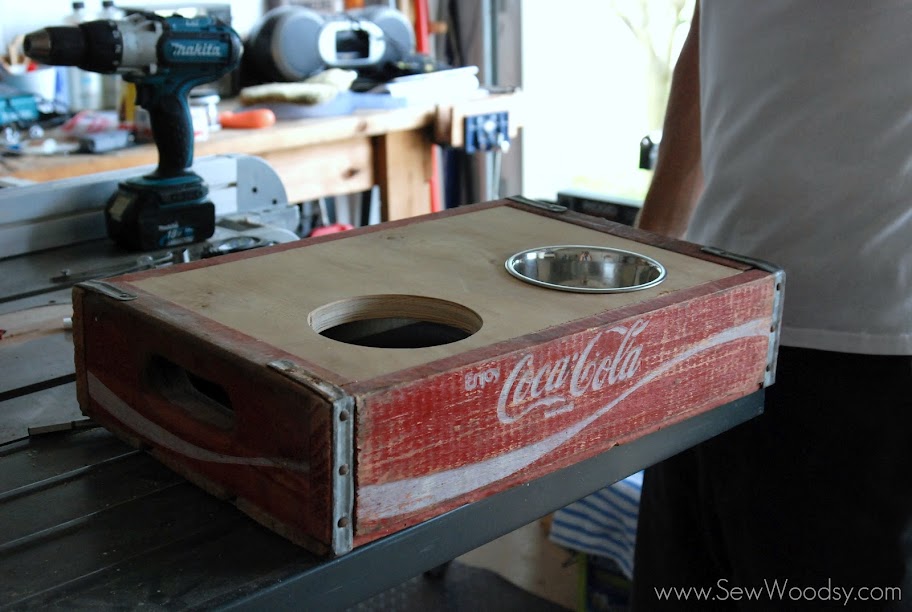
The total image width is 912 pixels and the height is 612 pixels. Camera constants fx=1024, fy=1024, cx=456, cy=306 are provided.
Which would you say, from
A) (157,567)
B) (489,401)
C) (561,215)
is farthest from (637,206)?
(157,567)

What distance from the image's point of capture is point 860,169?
3.25 feet

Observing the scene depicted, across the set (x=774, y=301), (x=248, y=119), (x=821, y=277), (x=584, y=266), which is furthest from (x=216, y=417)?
(x=248, y=119)

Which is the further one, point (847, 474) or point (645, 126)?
point (645, 126)

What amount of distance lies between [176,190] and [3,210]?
0.69ft

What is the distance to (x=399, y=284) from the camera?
83 centimetres

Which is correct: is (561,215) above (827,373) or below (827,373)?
above

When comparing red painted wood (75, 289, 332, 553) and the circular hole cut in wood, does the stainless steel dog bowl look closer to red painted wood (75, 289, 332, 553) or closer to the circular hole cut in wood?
the circular hole cut in wood

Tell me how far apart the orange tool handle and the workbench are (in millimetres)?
24

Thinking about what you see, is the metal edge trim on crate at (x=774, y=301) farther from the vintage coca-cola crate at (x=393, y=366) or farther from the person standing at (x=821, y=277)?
the person standing at (x=821, y=277)

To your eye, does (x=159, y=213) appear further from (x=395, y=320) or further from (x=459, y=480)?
(x=459, y=480)

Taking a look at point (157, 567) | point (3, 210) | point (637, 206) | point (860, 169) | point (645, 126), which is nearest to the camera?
point (157, 567)

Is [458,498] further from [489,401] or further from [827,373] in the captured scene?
[827,373]

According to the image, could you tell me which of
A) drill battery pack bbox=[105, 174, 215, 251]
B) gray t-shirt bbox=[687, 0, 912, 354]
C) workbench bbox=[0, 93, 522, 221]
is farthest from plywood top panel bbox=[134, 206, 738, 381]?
workbench bbox=[0, 93, 522, 221]

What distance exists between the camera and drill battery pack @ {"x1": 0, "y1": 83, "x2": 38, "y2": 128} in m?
2.36
